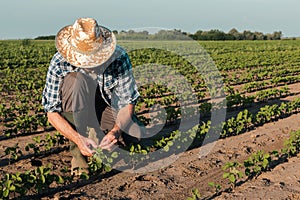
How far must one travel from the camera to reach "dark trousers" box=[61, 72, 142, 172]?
4188 mm

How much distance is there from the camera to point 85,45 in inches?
145

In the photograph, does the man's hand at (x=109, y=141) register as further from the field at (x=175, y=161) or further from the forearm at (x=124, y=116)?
the forearm at (x=124, y=116)

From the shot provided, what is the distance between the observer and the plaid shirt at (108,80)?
4.20 metres

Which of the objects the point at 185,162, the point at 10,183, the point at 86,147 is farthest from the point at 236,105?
the point at 10,183

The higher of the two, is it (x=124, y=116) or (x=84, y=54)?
(x=84, y=54)

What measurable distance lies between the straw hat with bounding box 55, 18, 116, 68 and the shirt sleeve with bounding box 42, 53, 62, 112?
1.25 ft

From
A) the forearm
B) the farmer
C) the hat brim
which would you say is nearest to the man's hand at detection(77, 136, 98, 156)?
the farmer

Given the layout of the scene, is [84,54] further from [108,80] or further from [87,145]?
[87,145]

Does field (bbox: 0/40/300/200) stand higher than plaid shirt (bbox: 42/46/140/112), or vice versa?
plaid shirt (bbox: 42/46/140/112)

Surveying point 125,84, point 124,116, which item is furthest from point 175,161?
point 125,84

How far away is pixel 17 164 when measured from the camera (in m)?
4.98

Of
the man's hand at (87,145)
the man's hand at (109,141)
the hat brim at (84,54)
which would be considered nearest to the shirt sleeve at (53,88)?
the hat brim at (84,54)

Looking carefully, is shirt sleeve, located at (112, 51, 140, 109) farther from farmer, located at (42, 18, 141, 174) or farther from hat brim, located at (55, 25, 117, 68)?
hat brim, located at (55, 25, 117, 68)

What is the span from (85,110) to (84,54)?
85 cm
